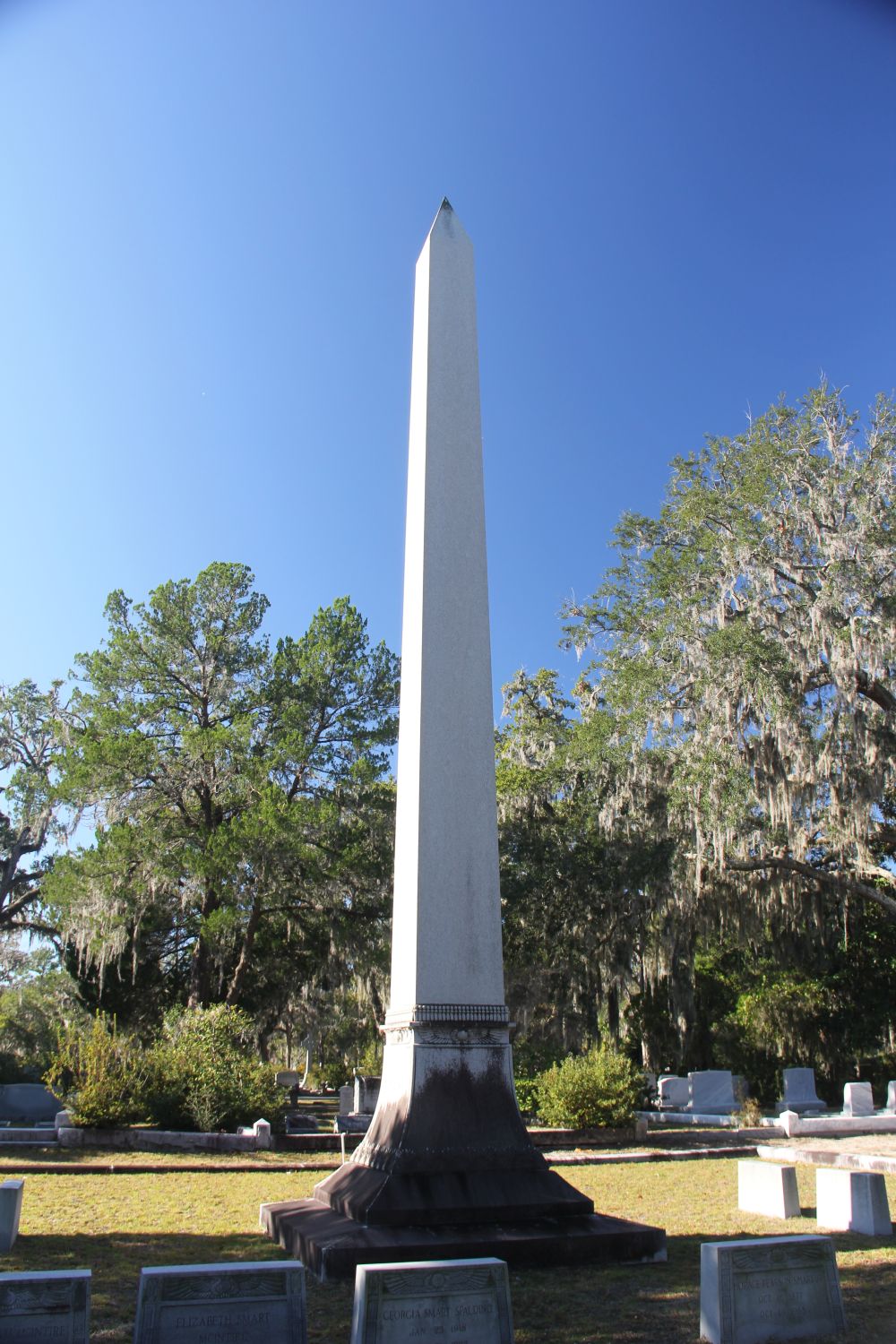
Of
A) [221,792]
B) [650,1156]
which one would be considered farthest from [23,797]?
[650,1156]

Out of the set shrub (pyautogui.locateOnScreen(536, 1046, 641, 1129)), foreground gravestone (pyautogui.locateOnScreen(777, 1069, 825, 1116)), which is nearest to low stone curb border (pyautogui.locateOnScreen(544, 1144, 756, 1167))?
shrub (pyautogui.locateOnScreen(536, 1046, 641, 1129))

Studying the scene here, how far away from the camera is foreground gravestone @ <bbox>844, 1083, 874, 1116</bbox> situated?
18.8 m

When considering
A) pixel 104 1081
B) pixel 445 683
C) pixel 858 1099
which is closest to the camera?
pixel 445 683

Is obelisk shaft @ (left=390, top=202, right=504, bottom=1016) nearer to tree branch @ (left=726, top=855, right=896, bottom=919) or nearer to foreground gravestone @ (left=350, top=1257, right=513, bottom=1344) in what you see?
Answer: foreground gravestone @ (left=350, top=1257, right=513, bottom=1344)

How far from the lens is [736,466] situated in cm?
2095

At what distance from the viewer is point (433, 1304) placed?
13.1ft

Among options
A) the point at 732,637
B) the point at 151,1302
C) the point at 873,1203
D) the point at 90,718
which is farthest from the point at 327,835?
the point at 151,1302

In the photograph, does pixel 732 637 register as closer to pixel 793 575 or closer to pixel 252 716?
pixel 793 575

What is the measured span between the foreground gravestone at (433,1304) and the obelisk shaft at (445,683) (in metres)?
2.73

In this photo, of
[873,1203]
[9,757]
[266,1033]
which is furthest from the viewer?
[9,757]

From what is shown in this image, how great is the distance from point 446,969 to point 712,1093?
1730 cm

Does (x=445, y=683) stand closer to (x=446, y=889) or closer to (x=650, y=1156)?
(x=446, y=889)

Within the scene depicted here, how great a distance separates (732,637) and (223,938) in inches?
476

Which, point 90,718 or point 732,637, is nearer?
point 732,637
